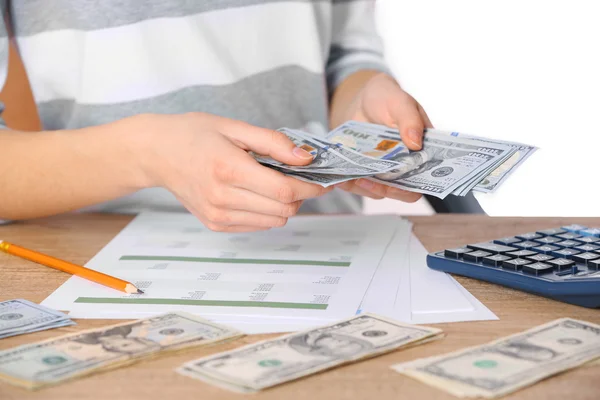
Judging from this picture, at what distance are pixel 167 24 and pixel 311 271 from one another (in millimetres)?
590

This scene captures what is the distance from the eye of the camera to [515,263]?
708 mm

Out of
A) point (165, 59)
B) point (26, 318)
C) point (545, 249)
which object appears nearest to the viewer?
point (26, 318)

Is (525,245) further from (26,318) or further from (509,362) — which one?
(26,318)

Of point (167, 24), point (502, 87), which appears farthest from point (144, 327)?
point (502, 87)

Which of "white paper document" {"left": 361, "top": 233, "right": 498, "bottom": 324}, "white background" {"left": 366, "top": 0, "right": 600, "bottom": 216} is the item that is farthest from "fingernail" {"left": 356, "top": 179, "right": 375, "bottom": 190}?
"white background" {"left": 366, "top": 0, "right": 600, "bottom": 216}

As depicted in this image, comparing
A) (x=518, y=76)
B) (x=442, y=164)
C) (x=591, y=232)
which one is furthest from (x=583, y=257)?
(x=518, y=76)

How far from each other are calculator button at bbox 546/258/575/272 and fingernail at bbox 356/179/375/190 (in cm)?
31

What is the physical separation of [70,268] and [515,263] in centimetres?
46

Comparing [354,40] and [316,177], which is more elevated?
[354,40]

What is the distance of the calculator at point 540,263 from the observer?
66 cm

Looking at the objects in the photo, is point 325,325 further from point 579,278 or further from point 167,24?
point 167,24

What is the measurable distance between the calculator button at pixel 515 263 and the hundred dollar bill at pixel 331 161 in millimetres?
163

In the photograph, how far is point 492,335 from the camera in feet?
1.97

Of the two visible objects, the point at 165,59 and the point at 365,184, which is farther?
the point at 165,59
